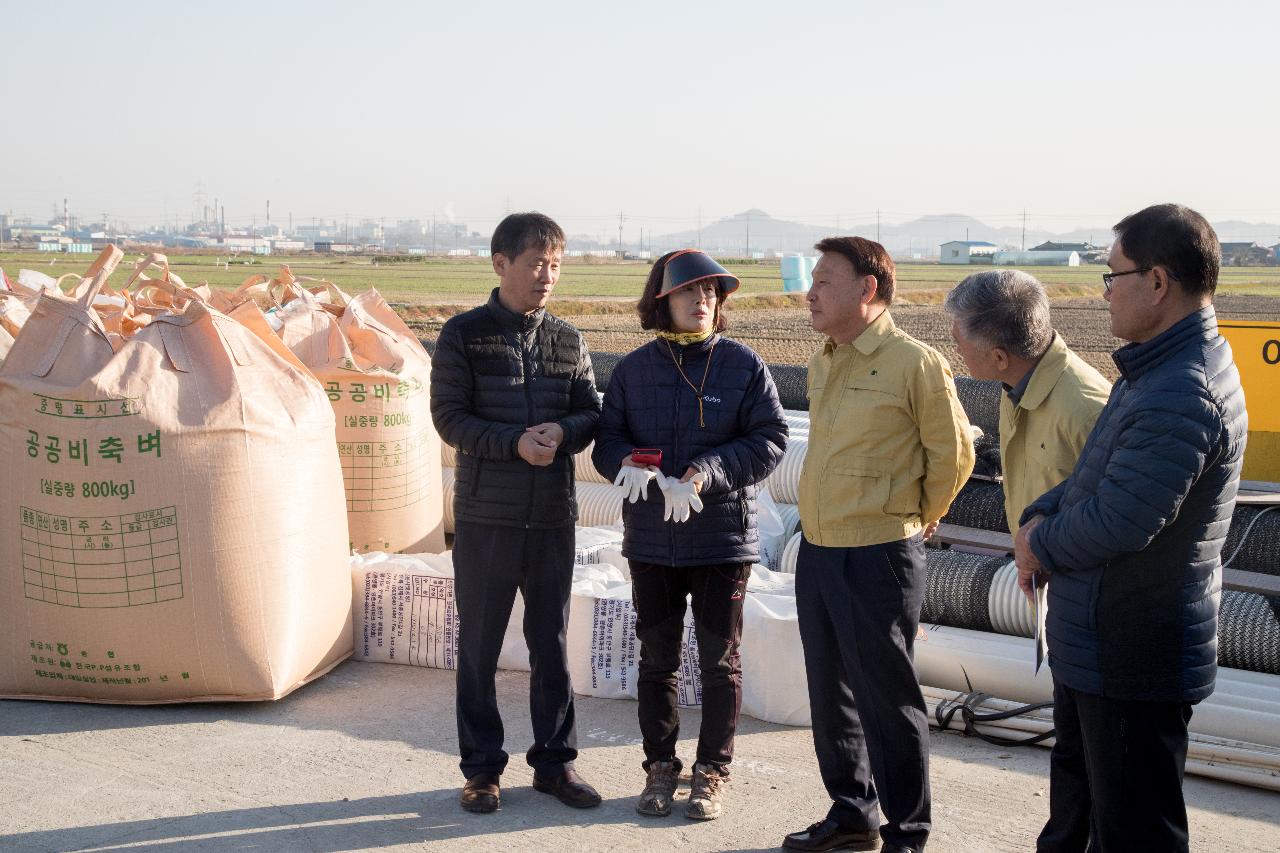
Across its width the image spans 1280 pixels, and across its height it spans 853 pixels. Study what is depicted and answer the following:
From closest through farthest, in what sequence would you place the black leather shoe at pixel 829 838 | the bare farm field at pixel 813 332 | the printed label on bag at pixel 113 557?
the black leather shoe at pixel 829 838, the printed label on bag at pixel 113 557, the bare farm field at pixel 813 332

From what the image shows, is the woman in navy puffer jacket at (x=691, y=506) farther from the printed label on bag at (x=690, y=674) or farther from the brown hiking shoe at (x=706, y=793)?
the printed label on bag at (x=690, y=674)

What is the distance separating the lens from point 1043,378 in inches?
104

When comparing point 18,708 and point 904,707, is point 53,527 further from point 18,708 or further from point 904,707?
point 904,707

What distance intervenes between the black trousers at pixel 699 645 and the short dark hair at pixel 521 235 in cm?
85

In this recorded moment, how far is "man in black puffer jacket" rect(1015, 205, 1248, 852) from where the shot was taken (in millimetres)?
2010

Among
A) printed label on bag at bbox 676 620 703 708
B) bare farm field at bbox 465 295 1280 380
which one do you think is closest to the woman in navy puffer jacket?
printed label on bag at bbox 676 620 703 708

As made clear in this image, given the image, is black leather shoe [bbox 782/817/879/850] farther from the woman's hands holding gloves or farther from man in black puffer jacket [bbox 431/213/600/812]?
the woman's hands holding gloves

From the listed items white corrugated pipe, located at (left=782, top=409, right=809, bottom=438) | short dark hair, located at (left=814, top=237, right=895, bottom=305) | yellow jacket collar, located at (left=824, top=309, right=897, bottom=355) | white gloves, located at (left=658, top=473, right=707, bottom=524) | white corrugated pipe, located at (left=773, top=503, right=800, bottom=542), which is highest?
short dark hair, located at (left=814, top=237, right=895, bottom=305)

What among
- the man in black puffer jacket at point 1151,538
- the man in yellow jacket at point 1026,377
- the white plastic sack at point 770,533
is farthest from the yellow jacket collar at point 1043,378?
the white plastic sack at point 770,533

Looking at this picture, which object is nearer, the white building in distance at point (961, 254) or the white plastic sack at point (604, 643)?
the white plastic sack at point (604, 643)

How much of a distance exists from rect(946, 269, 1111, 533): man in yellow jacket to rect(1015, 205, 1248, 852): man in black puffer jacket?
458 millimetres

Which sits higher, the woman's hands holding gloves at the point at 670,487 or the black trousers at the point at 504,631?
the woman's hands holding gloves at the point at 670,487

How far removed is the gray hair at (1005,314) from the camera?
8.78 ft

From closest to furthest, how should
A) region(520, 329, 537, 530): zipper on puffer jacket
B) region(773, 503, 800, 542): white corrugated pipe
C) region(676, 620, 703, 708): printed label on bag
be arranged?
region(520, 329, 537, 530): zipper on puffer jacket, region(676, 620, 703, 708): printed label on bag, region(773, 503, 800, 542): white corrugated pipe
